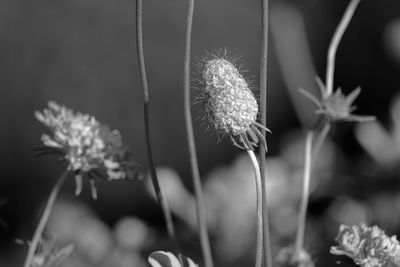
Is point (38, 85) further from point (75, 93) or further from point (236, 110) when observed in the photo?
point (236, 110)

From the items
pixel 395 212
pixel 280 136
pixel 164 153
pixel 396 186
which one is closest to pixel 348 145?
pixel 280 136

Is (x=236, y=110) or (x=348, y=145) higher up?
(x=236, y=110)

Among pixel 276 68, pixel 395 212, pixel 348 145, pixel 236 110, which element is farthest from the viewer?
pixel 276 68

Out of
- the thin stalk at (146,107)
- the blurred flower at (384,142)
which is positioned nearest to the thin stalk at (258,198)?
the thin stalk at (146,107)

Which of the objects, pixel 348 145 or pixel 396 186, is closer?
pixel 396 186

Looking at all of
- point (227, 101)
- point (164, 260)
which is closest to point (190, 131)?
point (227, 101)

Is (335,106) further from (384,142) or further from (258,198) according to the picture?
(384,142)
